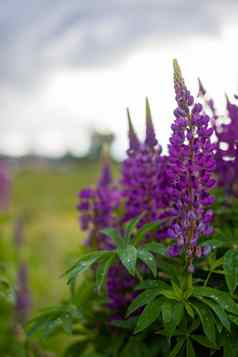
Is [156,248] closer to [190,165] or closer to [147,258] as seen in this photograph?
[147,258]

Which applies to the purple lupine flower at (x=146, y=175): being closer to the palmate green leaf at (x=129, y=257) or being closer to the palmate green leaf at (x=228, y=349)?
the palmate green leaf at (x=129, y=257)

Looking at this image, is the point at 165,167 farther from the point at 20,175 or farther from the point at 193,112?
the point at 20,175

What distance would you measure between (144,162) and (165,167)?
0.44 ft

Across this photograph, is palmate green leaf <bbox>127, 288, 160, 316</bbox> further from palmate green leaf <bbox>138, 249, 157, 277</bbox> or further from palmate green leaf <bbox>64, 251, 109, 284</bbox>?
palmate green leaf <bbox>64, 251, 109, 284</bbox>

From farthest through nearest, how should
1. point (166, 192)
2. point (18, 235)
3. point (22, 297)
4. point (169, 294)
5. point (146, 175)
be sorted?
point (18, 235), point (22, 297), point (146, 175), point (166, 192), point (169, 294)

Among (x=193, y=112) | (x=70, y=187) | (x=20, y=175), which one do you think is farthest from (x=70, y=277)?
(x=20, y=175)

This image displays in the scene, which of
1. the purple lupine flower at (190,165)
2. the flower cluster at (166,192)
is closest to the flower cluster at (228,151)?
the flower cluster at (166,192)

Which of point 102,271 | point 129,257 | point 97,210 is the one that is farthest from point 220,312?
point 97,210

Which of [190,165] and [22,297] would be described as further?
[22,297]

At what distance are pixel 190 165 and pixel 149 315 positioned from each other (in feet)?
2.17

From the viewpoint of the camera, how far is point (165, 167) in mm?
2775

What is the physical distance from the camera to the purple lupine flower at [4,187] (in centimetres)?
877

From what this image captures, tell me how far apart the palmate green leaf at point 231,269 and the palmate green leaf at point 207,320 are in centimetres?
14

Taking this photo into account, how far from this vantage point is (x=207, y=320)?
2.08m
